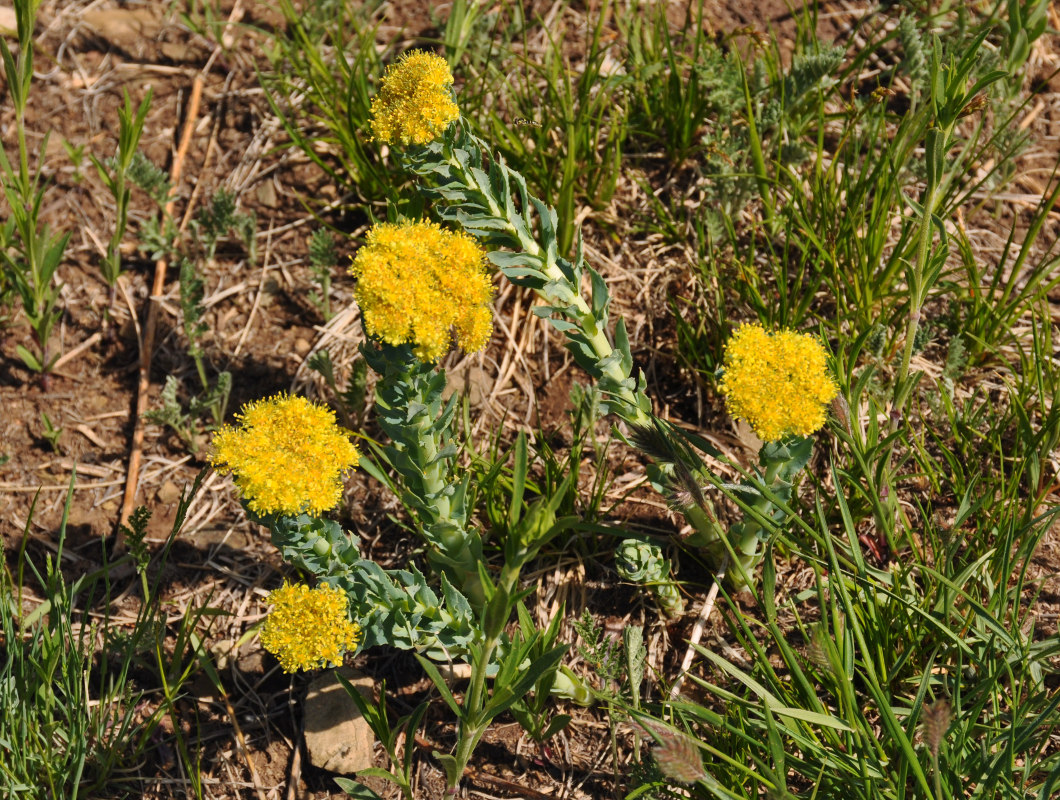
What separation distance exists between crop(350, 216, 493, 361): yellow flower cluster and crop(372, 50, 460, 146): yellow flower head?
24 centimetres

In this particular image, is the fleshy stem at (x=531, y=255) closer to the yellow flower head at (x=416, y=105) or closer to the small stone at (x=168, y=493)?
the yellow flower head at (x=416, y=105)

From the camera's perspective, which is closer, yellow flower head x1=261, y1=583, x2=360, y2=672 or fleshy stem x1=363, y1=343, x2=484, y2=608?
yellow flower head x1=261, y1=583, x2=360, y2=672

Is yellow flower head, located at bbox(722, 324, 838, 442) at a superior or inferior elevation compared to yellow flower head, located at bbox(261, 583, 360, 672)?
superior

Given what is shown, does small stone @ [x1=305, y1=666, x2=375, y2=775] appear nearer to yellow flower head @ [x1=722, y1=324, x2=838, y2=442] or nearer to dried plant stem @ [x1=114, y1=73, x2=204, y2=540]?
dried plant stem @ [x1=114, y1=73, x2=204, y2=540]

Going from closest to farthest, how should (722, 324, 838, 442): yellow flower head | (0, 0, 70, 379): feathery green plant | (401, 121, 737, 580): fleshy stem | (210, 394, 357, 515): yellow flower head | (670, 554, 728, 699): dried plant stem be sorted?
(210, 394, 357, 515): yellow flower head
(722, 324, 838, 442): yellow flower head
(401, 121, 737, 580): fleshy stem
(670, 554, 728, 699): dried plant stem
(0, 0, 70, 379): feathery green plant

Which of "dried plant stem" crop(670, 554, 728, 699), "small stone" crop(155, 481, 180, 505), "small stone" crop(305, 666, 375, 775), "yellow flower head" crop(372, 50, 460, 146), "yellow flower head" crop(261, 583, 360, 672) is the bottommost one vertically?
"small stone" crop(305, 666, 375, 775)

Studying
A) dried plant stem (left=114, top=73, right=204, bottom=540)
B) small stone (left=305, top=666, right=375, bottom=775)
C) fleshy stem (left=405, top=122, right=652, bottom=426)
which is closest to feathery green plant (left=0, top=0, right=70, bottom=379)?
dried plant stem (left=114, top=73, right=204, bottom=540)

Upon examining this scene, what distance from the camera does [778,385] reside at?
2.21 m

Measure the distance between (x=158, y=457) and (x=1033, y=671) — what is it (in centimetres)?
299

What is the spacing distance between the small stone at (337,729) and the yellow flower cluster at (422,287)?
121cm

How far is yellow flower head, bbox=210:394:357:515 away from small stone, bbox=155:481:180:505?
116 centimetres

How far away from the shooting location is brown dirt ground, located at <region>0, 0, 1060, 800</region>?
2.84 m

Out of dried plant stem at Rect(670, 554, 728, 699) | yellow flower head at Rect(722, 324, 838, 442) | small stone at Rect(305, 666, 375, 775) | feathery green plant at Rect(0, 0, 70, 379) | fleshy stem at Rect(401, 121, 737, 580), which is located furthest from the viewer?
feathery green plant at Rect(0, 0, 70, 379)

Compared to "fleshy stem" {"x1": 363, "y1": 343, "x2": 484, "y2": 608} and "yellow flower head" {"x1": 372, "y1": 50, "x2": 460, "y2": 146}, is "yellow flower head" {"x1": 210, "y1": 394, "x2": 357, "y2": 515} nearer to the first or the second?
"fleshy stem" {"x1": 363, "y1": 343, "x2": 484, "y2": 608}
